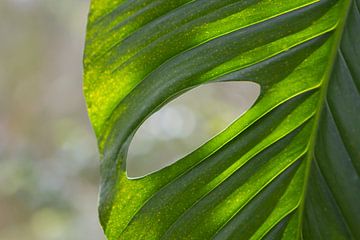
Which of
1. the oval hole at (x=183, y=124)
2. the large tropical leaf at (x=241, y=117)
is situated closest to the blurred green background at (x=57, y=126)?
the oval hole at (x=183, y=124)

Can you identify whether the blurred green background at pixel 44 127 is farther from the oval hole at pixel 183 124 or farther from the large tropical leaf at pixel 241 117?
the large tropical leaf at pixel 241 117

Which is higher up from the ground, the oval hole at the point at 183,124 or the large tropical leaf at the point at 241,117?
the large tropical leaf at the point at 241,117

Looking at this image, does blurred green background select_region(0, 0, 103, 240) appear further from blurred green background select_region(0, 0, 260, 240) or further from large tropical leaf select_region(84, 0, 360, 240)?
large tropical leaf select_region(84, 0, 360, 240)

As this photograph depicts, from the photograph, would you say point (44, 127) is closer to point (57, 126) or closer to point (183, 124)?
point (57, 126)

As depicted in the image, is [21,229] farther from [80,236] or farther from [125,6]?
[125,6]

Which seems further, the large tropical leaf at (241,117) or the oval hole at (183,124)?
the oval hole at (183,124)

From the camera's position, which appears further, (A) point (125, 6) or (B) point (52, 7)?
(B) point (52, 7)

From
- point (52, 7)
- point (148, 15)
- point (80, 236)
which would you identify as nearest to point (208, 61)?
point (148, 15)
